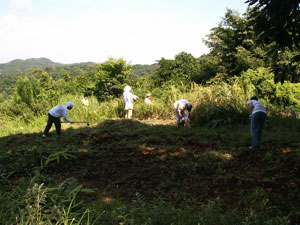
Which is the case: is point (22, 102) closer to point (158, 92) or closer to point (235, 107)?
point (158, 92)

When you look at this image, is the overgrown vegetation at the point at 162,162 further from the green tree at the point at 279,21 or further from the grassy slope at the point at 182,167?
the green tree at the point at 279,21

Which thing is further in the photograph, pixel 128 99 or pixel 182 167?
pixel 128 99

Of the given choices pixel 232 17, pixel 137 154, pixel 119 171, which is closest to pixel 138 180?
pixel 119 171

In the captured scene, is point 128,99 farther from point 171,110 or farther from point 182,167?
point 182,167

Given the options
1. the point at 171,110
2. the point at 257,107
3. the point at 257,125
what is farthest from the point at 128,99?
the point at 257,125

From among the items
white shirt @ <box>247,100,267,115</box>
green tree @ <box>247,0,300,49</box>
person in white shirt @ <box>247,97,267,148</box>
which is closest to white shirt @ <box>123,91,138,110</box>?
white shirt @ <box>247,100,267,115</box>

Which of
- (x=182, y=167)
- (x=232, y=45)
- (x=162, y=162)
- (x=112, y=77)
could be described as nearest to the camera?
(x=182, y=167)

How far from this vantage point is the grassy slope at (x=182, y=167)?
3.47m

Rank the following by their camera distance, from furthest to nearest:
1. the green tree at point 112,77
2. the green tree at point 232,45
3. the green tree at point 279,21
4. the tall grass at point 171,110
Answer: the green tree at point 232,45 < the green tree at point 112,77 < the tall grass at point 171,110 < the green tree at point 279,21

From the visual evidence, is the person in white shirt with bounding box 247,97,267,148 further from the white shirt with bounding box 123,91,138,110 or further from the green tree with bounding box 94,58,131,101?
the green tree with bounding box 94,58,131,101

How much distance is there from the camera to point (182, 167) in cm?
471

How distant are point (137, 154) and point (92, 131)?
3018 millimetres

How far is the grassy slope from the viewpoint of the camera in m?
3.47

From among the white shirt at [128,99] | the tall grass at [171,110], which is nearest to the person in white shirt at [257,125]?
the tall grass at [171,110]
